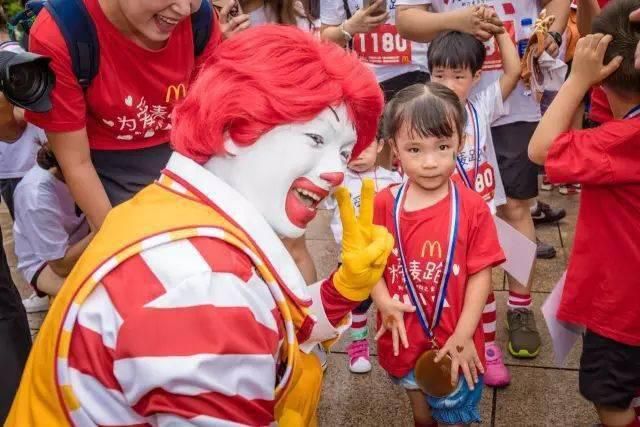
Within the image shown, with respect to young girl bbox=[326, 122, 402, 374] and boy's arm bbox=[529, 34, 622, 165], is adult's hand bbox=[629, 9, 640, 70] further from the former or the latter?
young girl bbox=[326, 122, 402, 374]

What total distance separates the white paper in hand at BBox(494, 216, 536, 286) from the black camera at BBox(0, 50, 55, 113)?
147cm

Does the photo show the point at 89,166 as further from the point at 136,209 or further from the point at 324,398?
the point at 324,398

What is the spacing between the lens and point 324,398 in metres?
2.86

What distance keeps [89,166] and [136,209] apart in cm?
96

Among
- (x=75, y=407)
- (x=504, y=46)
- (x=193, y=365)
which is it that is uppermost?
(x=193, y=365)

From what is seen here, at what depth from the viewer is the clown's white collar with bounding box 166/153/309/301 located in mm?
1291

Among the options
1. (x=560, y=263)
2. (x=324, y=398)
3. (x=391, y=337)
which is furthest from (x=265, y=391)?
(x=560, y=263)

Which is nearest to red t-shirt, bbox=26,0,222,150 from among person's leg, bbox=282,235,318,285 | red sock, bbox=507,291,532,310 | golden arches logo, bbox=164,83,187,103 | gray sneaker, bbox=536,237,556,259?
golden arches logo, bbox=164,83,187,103

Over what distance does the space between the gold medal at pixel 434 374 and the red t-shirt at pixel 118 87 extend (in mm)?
1076

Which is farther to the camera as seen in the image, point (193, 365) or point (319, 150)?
point (319, 150)

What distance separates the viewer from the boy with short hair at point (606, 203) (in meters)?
1.98

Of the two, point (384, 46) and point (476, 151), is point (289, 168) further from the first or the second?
point (384, 46)

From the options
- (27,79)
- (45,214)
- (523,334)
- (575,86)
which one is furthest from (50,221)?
(575,86)

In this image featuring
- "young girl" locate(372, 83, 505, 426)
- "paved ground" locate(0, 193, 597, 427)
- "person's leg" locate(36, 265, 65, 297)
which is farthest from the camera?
"person's leg" locate(36, 265, 65, 297)
